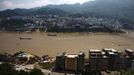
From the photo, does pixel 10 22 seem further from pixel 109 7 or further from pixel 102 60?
pixel 102 60

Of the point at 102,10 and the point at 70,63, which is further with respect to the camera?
the point at 102,10

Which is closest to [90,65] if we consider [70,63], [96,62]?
[96,62]

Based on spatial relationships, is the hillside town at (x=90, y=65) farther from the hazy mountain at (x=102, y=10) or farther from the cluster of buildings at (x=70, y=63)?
the hazy mountain at (x=102, y=10)

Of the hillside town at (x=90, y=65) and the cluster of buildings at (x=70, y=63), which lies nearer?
the hillside town at (x=90, y=65)

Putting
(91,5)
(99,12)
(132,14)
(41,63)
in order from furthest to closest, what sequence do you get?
(91,5) → (99,12) → (132,14) → (41,63)

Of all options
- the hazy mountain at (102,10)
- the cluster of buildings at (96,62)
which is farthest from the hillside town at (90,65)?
the hazy mountain at (102,10)

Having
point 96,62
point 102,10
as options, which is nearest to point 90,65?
point 96,62

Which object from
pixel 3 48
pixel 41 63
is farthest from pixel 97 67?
pixel 3 48

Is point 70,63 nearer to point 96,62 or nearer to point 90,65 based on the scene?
point 90,65

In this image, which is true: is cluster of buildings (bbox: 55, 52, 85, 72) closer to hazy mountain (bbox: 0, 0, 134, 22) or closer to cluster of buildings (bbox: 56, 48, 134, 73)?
cluster of buildings (bbox: 56, 48, 134, 73)

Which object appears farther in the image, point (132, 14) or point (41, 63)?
point (132, 14)

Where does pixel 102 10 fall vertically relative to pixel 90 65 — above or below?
below
